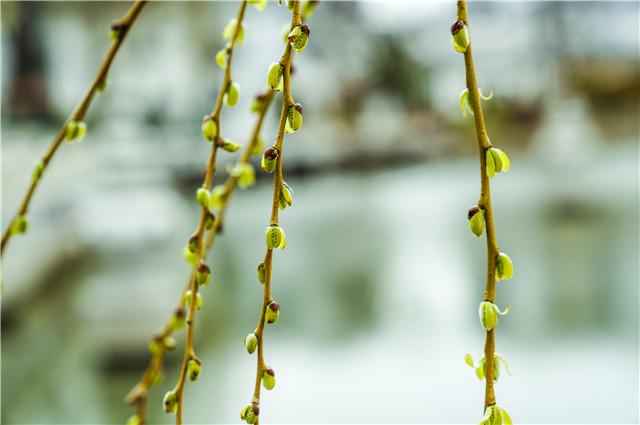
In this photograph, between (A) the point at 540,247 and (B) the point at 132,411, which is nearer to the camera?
(B) the point at 132,411

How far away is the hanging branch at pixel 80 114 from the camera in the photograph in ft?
0.73

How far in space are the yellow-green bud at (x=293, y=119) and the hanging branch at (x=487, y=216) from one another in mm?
41

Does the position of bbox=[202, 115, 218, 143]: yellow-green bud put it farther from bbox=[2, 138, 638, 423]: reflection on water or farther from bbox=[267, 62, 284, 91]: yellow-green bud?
bbox=[2, 138, 638, 423]: reflection on water

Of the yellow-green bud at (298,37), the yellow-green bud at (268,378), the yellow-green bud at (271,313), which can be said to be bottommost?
the yellow-green bud at (268,378)

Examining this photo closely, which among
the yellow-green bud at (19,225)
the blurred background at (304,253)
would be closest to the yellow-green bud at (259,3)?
the yellow-green bud at (19,225)

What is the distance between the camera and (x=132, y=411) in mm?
1642

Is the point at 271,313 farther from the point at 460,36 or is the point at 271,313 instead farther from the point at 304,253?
the point at 304,253

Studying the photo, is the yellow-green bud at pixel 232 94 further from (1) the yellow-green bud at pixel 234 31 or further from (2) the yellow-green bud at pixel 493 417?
(2) the yellow-green bud at pixel 493 417

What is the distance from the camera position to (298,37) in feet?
0.56

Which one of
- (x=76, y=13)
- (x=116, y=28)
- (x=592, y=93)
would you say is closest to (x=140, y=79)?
(x=76, y=13)

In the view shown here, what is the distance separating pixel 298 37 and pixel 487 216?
6 centimetres

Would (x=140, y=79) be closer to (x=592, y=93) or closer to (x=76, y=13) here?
(x=76, y=13)

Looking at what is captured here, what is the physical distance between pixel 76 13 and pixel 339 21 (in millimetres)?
3493

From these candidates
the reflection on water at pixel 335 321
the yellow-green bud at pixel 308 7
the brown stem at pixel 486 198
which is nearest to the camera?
Answer: the brown stem at pixel 486 198
